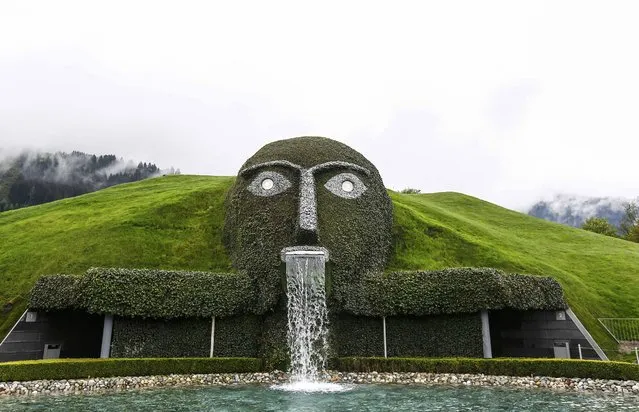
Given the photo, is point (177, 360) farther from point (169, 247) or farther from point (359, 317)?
point (169, 247)

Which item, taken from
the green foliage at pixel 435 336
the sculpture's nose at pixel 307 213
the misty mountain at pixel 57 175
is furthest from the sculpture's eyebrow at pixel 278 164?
the misty mountain at pixel 57 175

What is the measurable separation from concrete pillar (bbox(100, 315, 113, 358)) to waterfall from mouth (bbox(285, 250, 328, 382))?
8.18 m

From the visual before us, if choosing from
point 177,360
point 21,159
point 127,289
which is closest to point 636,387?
point 177,360

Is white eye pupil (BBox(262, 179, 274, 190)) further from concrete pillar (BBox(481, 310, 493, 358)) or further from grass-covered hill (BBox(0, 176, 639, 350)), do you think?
concrete pillar (BBox(481, 310, 493, 358))

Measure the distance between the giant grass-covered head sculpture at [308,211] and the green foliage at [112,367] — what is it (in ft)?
13.2

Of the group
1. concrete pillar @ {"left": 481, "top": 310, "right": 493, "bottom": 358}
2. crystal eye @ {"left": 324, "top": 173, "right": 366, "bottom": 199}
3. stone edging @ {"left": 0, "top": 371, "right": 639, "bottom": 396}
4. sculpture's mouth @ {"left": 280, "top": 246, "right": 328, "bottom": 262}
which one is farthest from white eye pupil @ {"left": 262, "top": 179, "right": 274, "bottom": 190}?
concrete pillar @ {"left": 481, "top": 310, "right": 493, "bottom": 358}

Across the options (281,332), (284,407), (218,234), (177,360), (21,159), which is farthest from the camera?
(21,159)

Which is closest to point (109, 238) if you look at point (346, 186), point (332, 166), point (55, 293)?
point (55, 293)

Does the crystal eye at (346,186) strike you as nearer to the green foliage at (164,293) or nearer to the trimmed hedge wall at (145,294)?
the green foliage at (164,293)

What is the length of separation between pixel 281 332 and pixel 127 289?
7.49 metres

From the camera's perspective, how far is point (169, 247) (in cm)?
2942

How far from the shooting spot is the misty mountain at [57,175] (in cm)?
9210

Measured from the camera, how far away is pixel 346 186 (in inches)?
1066

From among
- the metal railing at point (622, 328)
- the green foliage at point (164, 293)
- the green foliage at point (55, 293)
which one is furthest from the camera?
the metal railing at point (622, 328)
